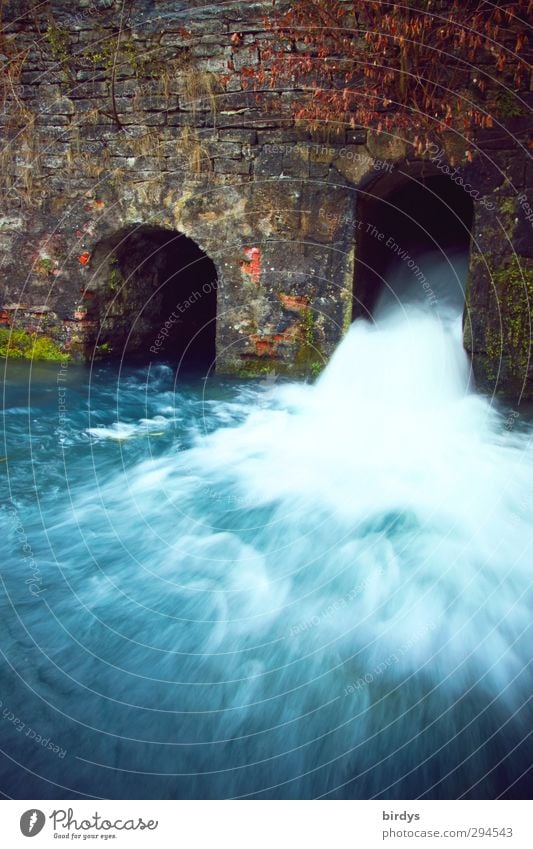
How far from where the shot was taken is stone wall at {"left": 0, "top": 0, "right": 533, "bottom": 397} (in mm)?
5289

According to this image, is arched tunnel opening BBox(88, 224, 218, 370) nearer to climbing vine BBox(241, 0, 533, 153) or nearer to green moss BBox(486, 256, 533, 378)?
climbing vine BBox(241, 0, 533, 153)

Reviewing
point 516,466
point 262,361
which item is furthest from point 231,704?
point 262,361

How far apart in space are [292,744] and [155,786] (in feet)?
1.61

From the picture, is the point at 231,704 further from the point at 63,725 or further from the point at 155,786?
the point at 63,725

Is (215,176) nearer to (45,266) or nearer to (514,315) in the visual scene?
(45,266)

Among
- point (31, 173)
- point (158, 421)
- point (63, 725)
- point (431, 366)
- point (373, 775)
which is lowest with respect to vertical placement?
point (63, 725)

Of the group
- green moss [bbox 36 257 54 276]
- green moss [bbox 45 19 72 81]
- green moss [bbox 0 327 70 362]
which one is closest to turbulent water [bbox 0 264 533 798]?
green moss [bbox 0 327 70 362]

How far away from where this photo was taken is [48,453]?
462cm

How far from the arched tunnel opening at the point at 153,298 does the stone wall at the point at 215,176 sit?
17 centimetres

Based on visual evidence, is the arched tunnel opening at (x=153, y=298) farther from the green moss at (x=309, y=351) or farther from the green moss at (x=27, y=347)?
the green moss at (x=309, y=351)

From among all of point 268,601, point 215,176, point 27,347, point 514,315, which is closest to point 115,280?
point 27,347
